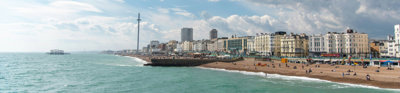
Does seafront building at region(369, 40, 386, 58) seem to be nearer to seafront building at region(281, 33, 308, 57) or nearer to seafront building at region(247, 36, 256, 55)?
seafront building at region(281, 33, 308, 57)

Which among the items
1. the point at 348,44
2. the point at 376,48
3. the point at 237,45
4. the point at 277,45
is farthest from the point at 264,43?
the point at 376,48

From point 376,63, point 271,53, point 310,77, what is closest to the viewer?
point 310,77

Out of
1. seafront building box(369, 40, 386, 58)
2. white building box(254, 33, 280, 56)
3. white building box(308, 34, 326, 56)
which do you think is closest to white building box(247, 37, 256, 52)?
white building box(254, 33, 280, 56)

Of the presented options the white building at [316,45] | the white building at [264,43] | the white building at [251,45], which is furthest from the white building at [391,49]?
the white building at [251,45]

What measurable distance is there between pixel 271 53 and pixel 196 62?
43316 millimetres

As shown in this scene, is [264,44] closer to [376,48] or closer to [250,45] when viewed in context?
[250,45]

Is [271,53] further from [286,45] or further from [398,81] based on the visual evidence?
[398,81]

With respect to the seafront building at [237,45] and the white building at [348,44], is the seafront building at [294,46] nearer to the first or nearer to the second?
the white building at [348,44]

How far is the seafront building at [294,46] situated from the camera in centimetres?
11106

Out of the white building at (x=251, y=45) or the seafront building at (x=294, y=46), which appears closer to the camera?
the seafront building at (x=294, y=46)

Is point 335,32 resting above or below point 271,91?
above

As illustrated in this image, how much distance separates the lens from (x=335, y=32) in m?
105

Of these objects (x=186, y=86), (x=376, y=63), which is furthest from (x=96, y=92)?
(x=376, y=63)

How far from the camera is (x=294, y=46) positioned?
111 metres
